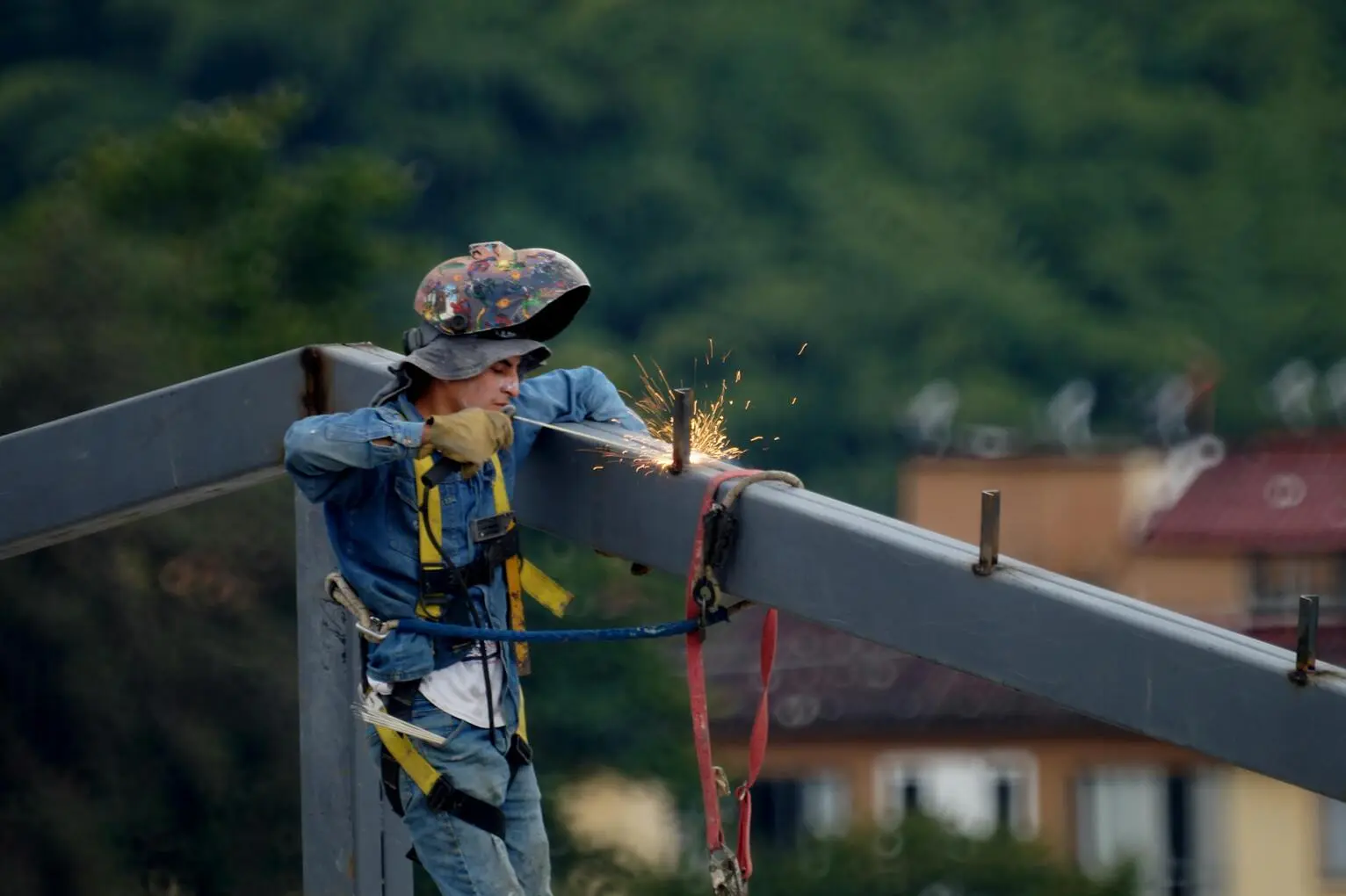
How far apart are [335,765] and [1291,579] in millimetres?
28869

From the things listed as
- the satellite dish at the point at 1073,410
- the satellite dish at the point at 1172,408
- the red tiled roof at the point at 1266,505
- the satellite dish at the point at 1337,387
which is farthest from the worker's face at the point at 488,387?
the satellite dish at the point at 1337,387

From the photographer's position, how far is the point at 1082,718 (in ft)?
91.0

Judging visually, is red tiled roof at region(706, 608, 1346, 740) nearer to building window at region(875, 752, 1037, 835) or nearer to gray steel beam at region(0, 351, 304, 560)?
building window at region(875, 752, 1037, 835)

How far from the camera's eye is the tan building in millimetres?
28594

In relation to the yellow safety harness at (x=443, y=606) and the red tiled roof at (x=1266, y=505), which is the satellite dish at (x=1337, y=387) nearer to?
the red tiled roof at (x=1266, y=505)

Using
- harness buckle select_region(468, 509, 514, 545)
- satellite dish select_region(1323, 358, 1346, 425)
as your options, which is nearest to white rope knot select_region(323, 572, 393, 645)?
harness buckle select_region(468, 509, 514, 545)

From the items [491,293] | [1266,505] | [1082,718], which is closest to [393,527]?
[491,293]

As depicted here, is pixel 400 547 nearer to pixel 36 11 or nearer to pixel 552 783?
pixel 552 783

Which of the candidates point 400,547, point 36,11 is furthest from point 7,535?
point 36,11

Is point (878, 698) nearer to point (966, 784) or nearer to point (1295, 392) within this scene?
point (966, 784)

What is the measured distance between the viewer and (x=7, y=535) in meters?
5.82

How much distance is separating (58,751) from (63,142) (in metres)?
36.5

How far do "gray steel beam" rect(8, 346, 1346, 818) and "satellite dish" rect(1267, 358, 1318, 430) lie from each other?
152 ft

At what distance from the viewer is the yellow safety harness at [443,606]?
4758mm
